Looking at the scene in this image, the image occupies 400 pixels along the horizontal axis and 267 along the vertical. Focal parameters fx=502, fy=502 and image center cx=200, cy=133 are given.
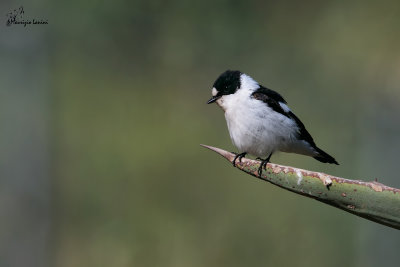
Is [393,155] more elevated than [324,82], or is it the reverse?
[324,82]

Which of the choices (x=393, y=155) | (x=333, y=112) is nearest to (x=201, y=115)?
(x=333, y=112)

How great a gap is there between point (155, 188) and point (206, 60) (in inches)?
63.4

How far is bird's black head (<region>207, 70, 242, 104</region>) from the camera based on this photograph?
274 centimetres

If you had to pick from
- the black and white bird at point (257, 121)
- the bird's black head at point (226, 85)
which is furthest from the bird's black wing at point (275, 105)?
the bird's black head at point (226, 85)

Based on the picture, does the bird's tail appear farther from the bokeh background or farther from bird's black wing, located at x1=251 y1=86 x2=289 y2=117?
the bokeh background

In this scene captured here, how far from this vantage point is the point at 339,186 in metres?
1.13

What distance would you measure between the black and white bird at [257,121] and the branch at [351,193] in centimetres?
133

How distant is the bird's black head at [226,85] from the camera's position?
108 inches

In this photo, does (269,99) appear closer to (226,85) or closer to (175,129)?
(226,85)

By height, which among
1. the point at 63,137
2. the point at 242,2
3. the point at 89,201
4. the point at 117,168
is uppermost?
the point at 242,2

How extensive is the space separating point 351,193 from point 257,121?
4.66 ft

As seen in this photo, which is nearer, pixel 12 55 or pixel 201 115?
pixel 201 115

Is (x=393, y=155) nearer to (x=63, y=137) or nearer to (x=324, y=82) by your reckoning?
(x=324, y=82)

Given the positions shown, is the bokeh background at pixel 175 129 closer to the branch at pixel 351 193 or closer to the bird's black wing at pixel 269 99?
the bird's black wing at pixel 269 99
